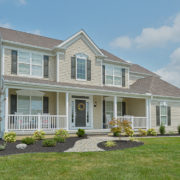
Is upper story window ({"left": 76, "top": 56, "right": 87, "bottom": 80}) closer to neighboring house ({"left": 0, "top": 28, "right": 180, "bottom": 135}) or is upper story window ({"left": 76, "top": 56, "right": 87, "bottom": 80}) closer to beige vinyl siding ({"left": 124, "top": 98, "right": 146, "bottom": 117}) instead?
neighboring house ({"left": 0, "top": 28, "right": 180, "bottom": 135})

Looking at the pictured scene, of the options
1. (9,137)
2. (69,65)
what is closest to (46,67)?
(69,65)

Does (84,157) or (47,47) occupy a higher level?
(47,47)

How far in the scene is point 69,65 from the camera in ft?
53.2

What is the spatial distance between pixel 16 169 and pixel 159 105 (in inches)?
562

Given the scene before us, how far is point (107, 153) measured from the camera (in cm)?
848

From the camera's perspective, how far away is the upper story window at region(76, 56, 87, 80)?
16.6 meters

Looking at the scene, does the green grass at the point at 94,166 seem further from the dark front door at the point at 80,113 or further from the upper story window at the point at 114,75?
the upper story window at the point at 114,75

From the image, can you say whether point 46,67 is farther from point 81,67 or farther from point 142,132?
point 142,132

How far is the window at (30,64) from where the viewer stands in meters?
14.9

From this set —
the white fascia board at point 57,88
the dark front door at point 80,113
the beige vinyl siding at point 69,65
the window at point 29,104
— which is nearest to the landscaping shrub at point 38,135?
the white fascia board at point 57,88

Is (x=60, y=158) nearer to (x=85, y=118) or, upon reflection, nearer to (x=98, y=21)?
(x=85, y=118)

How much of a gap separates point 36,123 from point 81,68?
219 inches

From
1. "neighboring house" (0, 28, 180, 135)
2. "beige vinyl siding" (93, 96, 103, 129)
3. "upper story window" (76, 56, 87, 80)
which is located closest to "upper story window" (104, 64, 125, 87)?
"neighboring house" (0, 28, 180, 135)

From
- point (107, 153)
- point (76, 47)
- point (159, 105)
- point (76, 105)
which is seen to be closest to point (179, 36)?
point (159, 105)
